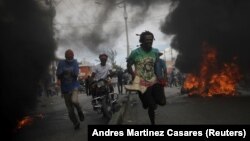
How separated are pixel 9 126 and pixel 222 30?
11770 mm

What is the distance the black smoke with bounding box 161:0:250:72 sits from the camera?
19.2m

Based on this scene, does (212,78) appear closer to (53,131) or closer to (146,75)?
(53,131)

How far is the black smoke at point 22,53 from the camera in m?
10.4

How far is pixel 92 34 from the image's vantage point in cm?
1673

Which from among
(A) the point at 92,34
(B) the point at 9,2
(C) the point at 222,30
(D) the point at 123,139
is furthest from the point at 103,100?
(C) the point at 222,30

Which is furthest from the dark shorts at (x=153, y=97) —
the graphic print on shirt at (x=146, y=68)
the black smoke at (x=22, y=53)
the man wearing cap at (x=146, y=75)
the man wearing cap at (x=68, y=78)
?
the black smoke at (x=22, y=53)

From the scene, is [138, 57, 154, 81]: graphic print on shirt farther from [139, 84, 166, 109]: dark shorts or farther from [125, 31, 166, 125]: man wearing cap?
[139, 84, 166, 109]: dark shorts

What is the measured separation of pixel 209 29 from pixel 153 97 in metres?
12.1

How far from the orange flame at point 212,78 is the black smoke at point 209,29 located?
0.29m

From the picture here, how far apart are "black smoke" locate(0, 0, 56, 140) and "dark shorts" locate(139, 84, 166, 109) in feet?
9.43

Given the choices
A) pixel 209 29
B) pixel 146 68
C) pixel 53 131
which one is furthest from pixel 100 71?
pixel 209 29

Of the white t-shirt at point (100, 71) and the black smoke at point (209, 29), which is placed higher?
the black smoke at point (209, 29)

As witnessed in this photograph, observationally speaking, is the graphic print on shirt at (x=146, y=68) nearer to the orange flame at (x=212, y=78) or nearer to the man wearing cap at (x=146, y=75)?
the man wearing cap at (x=146, y=75)

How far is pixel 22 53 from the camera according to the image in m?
11.8
